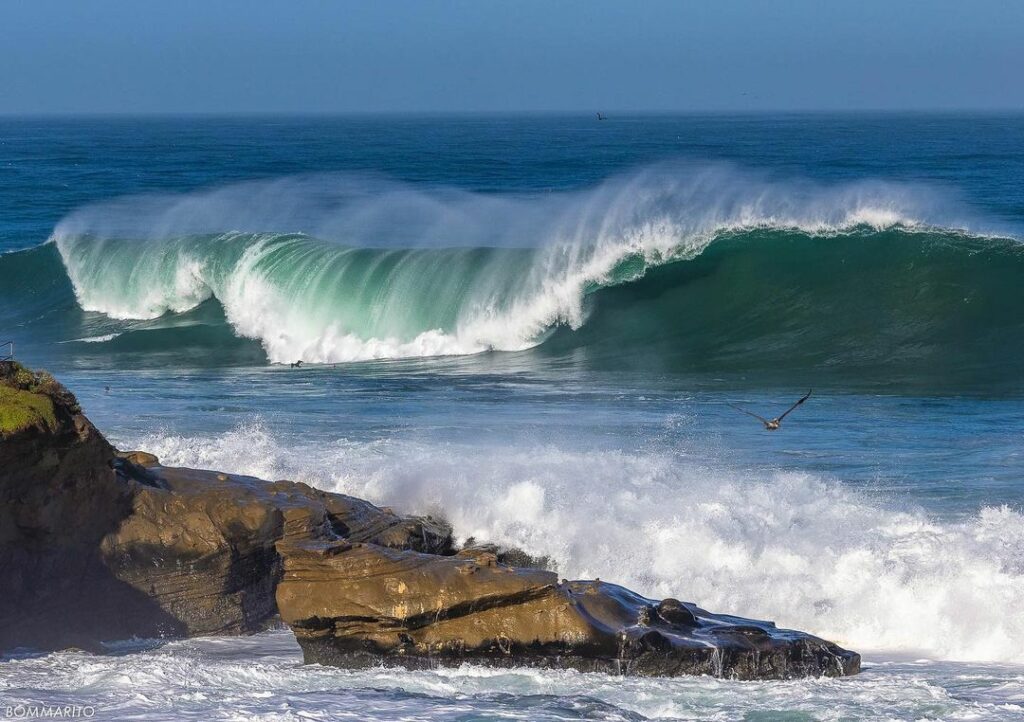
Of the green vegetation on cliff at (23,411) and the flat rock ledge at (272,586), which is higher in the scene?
the green vegetation on cliff at (23,411)

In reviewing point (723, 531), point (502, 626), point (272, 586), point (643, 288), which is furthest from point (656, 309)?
point (502, 626)

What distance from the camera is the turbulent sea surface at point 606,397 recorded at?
26.6 ft

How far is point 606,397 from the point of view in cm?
1636

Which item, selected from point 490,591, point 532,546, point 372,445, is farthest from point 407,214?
point 490,591

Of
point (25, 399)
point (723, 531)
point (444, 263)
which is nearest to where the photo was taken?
point (25, 399)

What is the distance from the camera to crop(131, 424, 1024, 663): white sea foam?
938 centimetres

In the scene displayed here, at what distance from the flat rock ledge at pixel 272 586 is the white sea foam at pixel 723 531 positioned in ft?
4.02

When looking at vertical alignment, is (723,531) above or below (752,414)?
below

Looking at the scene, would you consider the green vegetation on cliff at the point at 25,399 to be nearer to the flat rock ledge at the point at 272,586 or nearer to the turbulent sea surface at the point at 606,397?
the flat rock ledge at the point at 272,586

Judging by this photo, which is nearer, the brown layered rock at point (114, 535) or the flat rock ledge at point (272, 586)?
the flat rock ledge at point (272, 586)

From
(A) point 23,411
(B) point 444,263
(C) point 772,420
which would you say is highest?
(B) point 444,263

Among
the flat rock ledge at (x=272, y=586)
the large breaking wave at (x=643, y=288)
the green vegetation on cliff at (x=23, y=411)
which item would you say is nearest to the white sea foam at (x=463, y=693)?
the flat rock ledge at (x=272, y=586)

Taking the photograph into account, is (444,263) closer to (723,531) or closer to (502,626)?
(723,531)

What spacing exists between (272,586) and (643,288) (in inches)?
545
